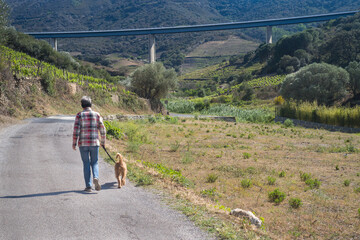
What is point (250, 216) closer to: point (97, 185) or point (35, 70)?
point (97, 185)

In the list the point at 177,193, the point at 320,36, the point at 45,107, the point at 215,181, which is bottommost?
the point at 215,181

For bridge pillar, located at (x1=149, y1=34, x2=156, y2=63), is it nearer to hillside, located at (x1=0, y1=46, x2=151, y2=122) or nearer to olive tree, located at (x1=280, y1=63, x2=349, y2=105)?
olive tree, located at (x1=280, y1=63, x2=349, y2=105)

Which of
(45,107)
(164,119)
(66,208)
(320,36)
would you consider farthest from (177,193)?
(320,36)

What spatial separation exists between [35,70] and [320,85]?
3949 cm

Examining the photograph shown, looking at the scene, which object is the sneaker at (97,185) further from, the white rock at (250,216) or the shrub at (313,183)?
the shrub at (313,183)

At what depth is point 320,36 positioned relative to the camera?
115062 mm

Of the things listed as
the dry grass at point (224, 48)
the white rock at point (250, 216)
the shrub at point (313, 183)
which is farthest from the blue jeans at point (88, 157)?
the dry grass at point (224, 48)

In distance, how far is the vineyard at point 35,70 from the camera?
27516 mm

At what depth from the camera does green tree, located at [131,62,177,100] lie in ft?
167

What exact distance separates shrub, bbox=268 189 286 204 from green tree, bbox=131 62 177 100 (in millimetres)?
42578

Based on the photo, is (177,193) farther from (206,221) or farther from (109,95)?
(109,95)

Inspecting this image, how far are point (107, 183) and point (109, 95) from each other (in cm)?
3363

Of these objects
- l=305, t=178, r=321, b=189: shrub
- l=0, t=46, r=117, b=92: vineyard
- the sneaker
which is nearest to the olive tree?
l=0, t=46, r=117, b=92: vineyard

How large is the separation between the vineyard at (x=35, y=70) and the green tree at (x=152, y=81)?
23.6ft
